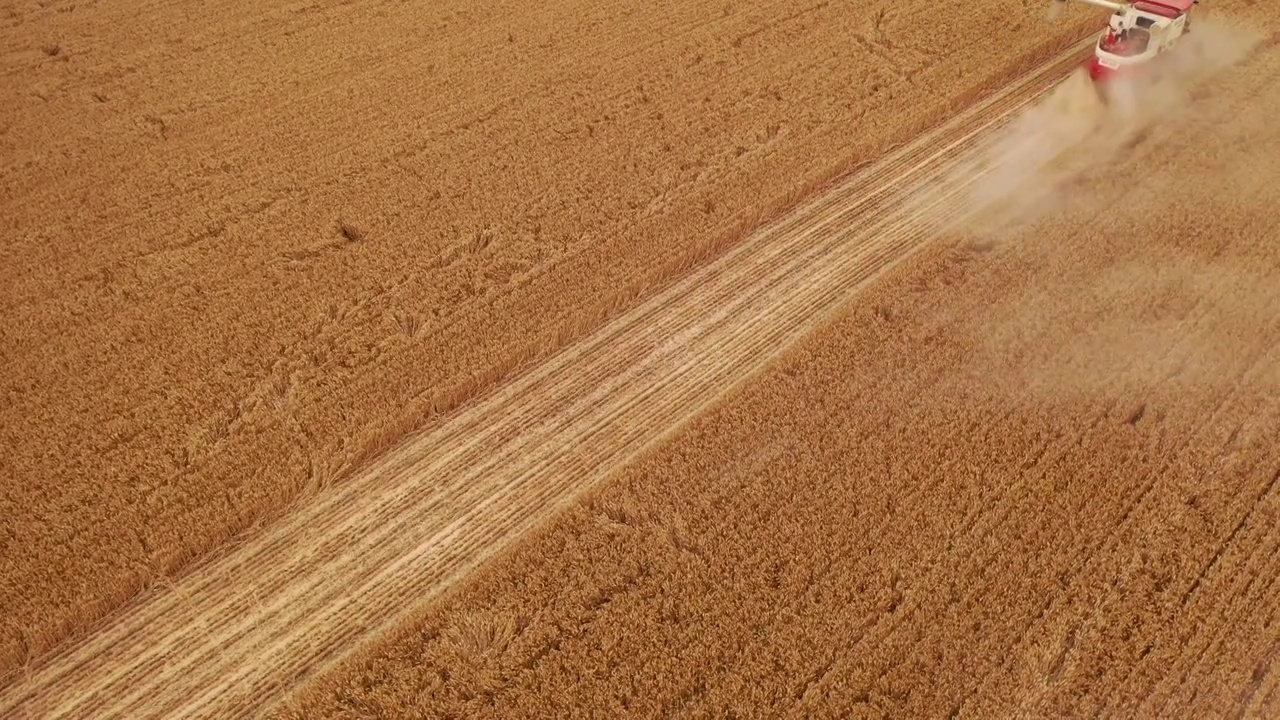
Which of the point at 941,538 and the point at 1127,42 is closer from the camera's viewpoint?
the point at 941,538

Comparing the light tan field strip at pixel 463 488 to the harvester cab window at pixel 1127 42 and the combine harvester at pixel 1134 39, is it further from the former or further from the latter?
the harvester cab window at pixel 1127 42

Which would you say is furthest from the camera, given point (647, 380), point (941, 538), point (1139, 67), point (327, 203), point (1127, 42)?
point (1139, 67)

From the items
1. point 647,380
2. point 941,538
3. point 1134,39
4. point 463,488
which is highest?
point 1134,39

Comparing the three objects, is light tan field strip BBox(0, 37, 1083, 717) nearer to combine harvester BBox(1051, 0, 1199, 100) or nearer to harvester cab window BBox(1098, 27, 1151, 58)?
combine harvester BBox(1051, 0, 1199, 100)

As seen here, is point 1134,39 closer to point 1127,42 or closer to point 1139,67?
point 1127,42

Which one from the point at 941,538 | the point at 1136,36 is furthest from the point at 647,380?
the point at 1136,36

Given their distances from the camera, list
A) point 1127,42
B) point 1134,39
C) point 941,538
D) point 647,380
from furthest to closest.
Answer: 1. point 1134,39
2. point 1127,42
3. point 647,380
4. point 941,538

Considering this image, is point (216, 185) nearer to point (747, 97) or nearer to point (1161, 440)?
point (747, 97)
